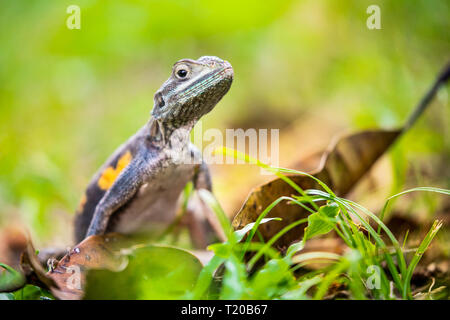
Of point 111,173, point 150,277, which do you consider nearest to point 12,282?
point 150,277

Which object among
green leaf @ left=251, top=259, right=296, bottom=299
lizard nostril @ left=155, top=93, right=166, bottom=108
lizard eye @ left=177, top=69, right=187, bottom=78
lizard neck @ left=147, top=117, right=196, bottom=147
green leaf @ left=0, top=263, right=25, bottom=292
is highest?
lizard eye @ left=177, top=69, right=187, bottom=78

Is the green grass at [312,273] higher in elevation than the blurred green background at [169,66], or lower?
lower

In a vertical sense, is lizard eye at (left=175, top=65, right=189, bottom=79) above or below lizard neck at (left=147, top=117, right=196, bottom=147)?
above

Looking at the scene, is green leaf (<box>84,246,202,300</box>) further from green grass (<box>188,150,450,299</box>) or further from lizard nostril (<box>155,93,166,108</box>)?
lizard nostril (<box>155,93,166,108</box>)

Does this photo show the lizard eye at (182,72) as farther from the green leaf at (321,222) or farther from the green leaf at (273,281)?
the green leaf at (273,281)

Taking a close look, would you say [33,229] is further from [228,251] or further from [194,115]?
[228,251]

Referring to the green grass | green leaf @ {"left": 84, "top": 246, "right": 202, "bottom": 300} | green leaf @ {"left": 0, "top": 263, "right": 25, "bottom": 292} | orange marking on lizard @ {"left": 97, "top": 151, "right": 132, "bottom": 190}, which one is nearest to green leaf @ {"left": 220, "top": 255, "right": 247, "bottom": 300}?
the green grass

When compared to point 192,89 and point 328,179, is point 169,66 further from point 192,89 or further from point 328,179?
point 328,179

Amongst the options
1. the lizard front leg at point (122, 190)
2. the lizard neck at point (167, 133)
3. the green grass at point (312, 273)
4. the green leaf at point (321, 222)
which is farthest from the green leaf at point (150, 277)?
the lizard neck at point (167, 133)
